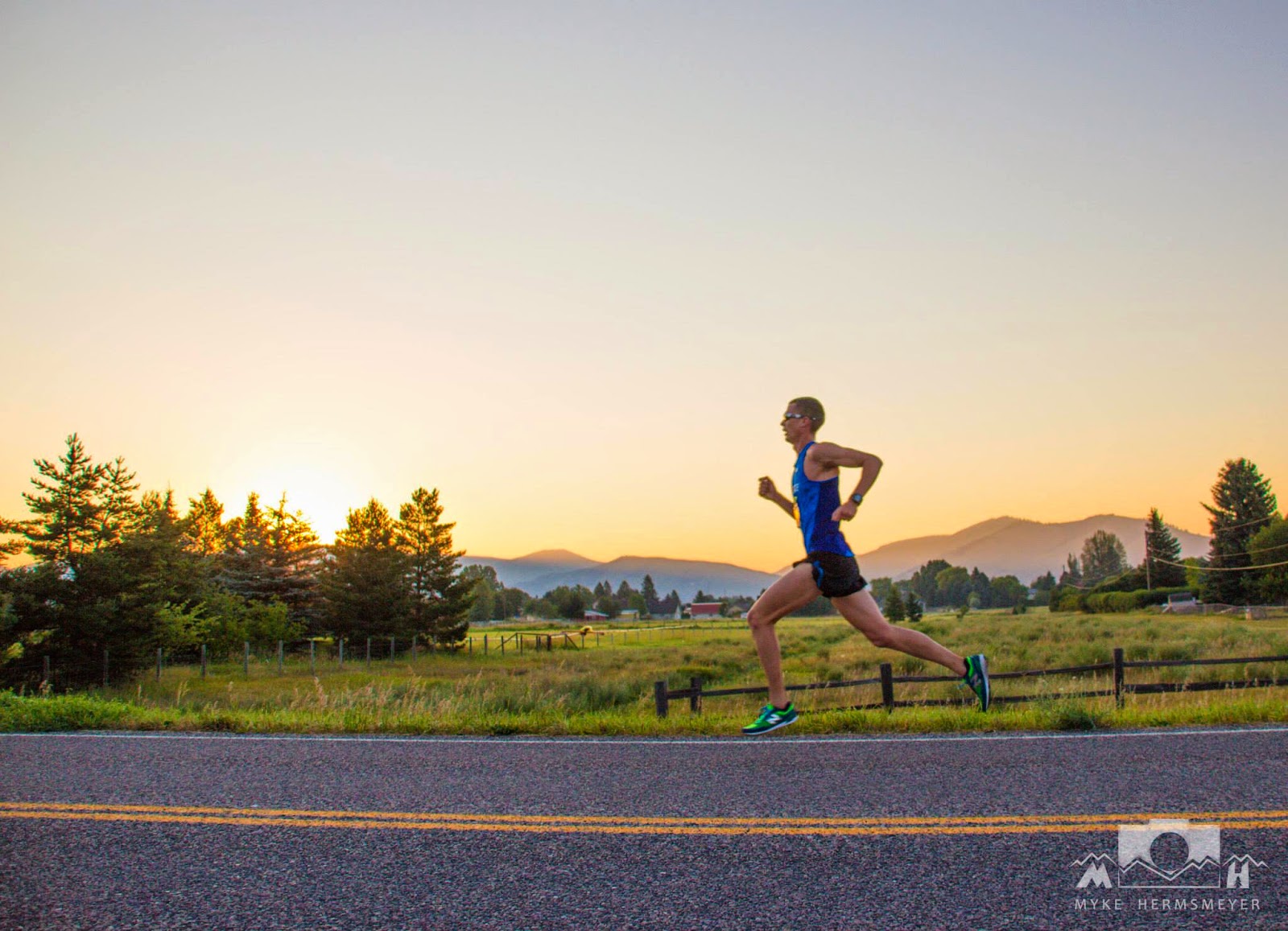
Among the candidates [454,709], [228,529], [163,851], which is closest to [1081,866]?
[163,851]

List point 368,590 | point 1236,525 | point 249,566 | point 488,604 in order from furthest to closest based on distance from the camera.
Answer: point 488,604 < point 1236,525 < point 368,590 < point 249,566

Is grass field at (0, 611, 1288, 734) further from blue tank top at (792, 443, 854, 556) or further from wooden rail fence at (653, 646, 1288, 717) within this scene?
blue tank top at (792, 443, 854, 556)

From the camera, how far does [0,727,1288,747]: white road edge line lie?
21.8ft

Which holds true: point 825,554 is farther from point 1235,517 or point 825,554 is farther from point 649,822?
point 1235,517

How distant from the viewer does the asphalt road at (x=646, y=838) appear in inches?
117

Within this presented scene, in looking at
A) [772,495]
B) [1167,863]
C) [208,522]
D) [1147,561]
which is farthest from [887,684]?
[1147,561]

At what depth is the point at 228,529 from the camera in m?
66.4

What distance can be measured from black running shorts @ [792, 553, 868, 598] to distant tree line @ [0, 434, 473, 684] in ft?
93.9

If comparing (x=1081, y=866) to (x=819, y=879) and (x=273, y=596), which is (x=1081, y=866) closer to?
(x=819, y=879)

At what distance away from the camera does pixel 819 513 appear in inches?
240

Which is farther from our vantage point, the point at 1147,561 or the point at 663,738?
the point at 1147,561

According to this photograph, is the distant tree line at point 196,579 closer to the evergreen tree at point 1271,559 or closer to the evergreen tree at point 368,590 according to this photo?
the evergreen tree at point 368,590

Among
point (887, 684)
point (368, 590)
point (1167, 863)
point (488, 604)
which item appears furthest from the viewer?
point (488, 604)

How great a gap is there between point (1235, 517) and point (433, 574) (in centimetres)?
7661
